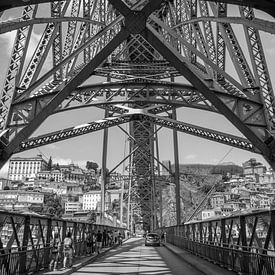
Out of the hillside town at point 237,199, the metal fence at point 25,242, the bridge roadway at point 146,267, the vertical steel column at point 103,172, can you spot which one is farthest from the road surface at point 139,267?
the vertical steel column at point 103,172

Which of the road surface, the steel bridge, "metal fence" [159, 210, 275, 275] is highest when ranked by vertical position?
the steel bridge

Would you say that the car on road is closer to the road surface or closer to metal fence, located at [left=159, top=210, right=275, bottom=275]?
the road surface

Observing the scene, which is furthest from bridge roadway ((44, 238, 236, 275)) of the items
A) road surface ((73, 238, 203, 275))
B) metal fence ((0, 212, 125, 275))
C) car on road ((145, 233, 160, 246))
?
car on road ((145, 233, 160, 246))

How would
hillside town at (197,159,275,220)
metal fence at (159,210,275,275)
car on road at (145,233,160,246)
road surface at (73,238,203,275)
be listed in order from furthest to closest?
hillside town at (197,159,275,220), car on road at (145,233,160,246), road surface at (73,238,203,275), metal fence at (159,210,275,275)

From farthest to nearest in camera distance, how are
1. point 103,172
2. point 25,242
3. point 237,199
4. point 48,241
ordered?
point 237,199
point 103,172
point 48,241
point 25,242

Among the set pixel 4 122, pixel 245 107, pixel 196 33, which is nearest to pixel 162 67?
pixel 196 33

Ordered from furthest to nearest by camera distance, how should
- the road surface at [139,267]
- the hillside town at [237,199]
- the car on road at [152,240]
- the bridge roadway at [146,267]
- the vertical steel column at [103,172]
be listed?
the hillside town at [237,199], the car on road at [152,240], the vertical steel column at [103,172], the road surface at [139,267], the bridge roadway at [146,267]

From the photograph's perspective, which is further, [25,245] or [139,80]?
[139,80]

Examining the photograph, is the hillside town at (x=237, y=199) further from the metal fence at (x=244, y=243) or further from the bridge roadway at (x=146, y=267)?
the bridge roadway at (x=146, y=267)

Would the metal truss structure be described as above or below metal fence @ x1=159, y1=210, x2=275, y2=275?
above

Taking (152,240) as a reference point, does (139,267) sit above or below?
below

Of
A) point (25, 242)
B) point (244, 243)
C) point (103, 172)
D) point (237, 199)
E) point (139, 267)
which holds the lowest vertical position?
point (139, 267)

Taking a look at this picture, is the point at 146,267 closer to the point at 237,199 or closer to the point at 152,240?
the point at 152,240

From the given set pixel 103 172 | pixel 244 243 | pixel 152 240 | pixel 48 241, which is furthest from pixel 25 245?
pixel 152 240
